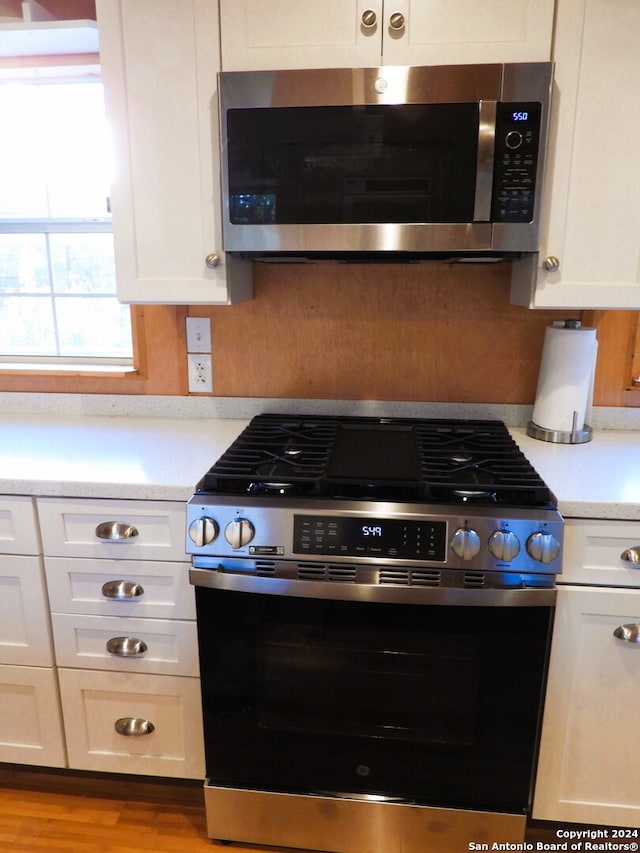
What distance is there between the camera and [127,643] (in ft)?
4.96

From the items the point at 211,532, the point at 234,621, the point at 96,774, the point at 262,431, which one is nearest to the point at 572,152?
the point at 262,431

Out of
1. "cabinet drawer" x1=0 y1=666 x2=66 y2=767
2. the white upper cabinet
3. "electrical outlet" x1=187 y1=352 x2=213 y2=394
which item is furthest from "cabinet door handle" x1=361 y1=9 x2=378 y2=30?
"cabinet drawer" x1=0 y1=666 x2=66 y2=767

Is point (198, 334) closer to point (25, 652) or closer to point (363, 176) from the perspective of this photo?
point (363, 176)

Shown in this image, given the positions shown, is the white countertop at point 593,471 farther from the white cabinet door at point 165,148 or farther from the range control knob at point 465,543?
the white cabinet door at point 165,148

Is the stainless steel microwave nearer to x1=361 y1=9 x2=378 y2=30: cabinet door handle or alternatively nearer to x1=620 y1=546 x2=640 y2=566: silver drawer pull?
x1=361 y1=9 x2=378 y2=30: cabinet door handle

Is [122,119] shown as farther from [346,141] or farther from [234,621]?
[234,621]

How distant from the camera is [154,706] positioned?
1557 millimetres

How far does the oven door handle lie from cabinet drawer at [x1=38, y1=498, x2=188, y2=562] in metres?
0.24

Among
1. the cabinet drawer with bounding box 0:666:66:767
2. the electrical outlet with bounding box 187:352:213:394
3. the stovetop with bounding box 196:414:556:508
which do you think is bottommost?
the cabinet drawer with bounding box 0:666:66:767

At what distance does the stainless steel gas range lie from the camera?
4.18 feet

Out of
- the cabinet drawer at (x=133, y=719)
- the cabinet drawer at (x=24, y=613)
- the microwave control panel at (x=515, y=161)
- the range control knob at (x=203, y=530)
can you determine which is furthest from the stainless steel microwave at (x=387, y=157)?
the cabinet drawer at (x=133, y=719)

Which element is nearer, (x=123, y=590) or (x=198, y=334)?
(x=123, y=590)

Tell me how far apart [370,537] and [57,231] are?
149 centimetres

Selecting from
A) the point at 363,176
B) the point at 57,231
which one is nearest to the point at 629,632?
the point at 363,176
